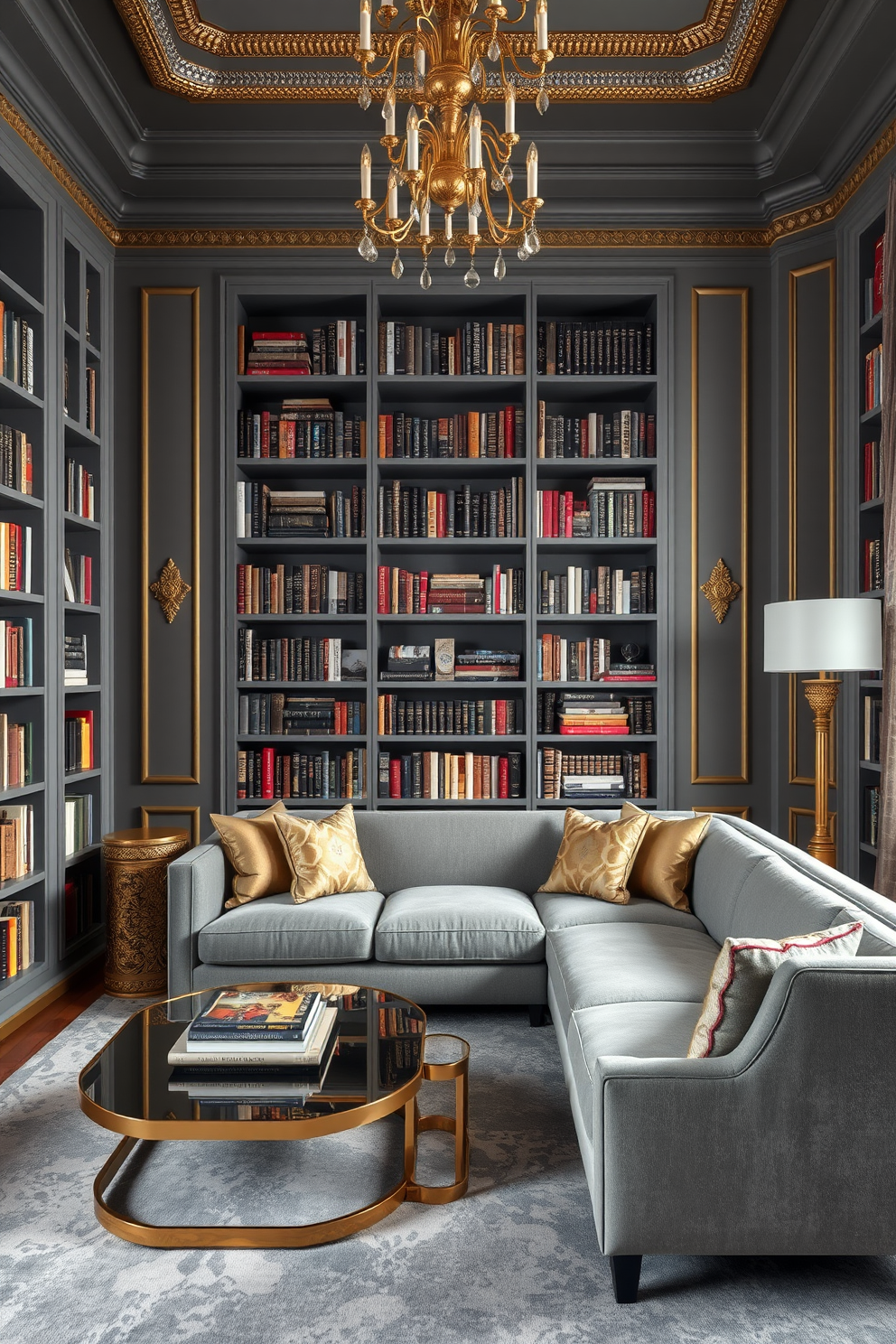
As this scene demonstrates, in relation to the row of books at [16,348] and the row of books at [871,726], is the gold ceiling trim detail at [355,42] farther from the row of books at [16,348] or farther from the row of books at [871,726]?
the row of books at [871,726]

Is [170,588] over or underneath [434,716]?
over

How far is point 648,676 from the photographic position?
4.57m

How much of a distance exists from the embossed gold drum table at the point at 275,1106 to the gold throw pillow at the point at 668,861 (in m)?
1.12

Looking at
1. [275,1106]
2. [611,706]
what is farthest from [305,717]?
[275,1106]

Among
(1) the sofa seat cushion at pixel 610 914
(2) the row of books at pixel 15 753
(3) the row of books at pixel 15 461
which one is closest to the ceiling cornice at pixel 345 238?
(3) the row of books at pixel 15 461

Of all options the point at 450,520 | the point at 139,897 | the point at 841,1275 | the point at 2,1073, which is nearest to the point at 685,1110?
the point at 841,1275

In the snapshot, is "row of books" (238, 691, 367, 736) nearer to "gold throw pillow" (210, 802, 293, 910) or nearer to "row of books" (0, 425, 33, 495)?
"gold throw pillow" (210, 802, 293, 910)

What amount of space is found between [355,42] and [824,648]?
9.18ft

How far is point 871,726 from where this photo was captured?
151 inches

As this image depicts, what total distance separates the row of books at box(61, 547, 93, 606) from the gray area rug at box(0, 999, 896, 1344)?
2.23 m

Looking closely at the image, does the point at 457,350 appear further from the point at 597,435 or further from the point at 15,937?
the point at 15,937

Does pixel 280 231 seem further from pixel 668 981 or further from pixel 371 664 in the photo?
pixel 668 981

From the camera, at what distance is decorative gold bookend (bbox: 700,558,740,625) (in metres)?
4.49

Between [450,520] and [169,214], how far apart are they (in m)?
1.89
